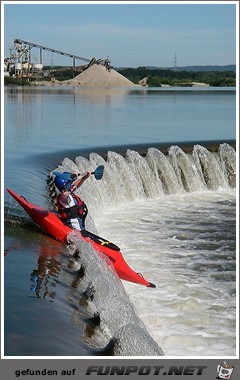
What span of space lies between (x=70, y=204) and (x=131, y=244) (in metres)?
2.39

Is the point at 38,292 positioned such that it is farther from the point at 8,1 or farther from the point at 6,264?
the point at 8,1

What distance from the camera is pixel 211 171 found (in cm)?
1530

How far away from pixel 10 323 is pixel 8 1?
2.99 metres

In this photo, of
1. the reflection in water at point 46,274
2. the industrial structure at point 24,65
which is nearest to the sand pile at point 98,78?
the industrial structure at point 24,65

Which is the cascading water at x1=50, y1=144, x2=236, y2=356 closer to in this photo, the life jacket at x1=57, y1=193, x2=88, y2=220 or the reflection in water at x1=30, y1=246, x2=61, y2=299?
the reflection in water at x1=30, y1=246, x2=61, y2=299

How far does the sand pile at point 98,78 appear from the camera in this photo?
199 ft

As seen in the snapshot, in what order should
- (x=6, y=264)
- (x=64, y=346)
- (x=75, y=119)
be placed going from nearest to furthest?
(x=64, y=346) → (x=6, y=264) → (x=75, y=119)

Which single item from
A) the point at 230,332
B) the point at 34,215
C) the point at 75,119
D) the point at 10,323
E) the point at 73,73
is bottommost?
the point at 230,332

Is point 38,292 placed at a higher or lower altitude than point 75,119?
lower

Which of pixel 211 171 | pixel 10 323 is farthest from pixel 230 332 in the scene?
pixel 211 171

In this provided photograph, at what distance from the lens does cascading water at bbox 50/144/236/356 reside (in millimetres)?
7066

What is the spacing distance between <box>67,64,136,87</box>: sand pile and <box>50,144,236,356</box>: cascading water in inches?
1795
